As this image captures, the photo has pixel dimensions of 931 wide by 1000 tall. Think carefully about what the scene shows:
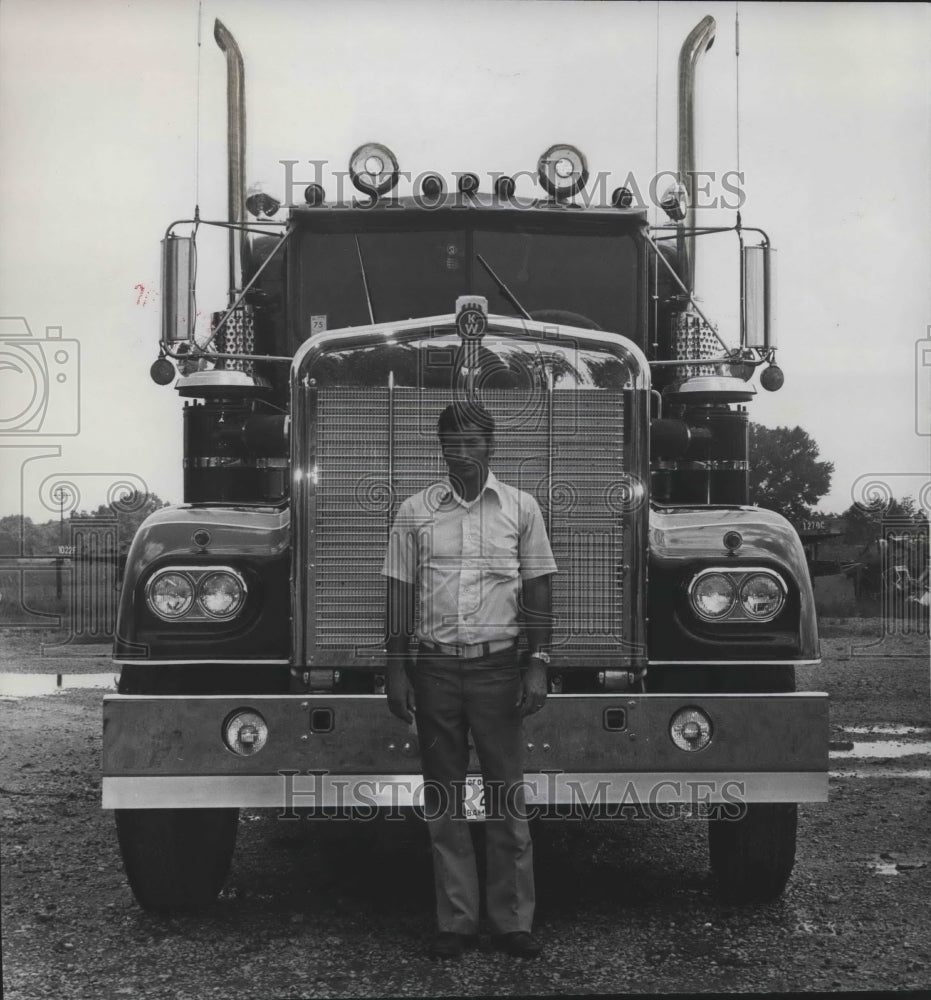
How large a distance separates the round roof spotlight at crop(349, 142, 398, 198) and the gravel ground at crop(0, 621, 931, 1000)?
243cm

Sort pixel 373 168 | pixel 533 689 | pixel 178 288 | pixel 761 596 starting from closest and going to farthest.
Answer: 1. pixel 533 689
2. pixel 761 596
3. pixel 178 288
4. pixel 373 168

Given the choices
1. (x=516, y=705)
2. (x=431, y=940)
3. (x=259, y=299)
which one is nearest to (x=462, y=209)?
(x=259, y=299)

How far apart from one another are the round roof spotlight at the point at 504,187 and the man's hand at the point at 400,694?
2.54m

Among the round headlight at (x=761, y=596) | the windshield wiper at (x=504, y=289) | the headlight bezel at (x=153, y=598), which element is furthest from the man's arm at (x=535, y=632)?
the windshield wiper at (x=504, y=289)

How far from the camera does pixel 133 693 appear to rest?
4473mm

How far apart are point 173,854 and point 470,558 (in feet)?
5.43

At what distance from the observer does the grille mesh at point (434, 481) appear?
14.7 feet

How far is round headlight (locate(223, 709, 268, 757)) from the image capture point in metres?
4.27

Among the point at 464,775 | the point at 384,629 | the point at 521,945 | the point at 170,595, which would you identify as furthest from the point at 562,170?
the point at 521,945

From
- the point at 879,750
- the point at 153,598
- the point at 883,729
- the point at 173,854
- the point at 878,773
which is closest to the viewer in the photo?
the point at 153,598

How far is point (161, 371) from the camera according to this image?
5.30 meters

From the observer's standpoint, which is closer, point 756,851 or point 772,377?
point 756,851

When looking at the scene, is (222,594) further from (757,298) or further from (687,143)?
(687,143)

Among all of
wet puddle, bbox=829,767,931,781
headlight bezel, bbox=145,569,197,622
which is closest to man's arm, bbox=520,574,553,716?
headlight bezel, bbox=145,569,197,622
